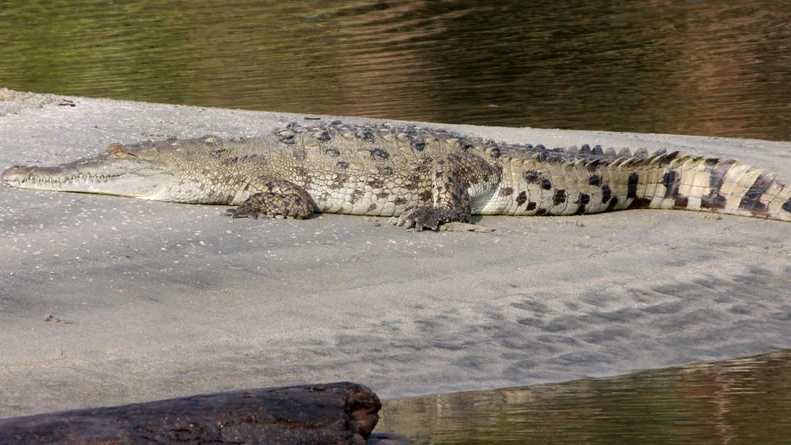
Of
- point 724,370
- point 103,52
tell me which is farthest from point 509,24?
point 724,370

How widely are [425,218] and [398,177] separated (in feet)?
1.72

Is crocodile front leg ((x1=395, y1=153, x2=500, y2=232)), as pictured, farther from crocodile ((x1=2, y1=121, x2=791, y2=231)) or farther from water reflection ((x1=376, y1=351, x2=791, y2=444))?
water reflection ((x1=376, y1=351, x2=791, y2=444))

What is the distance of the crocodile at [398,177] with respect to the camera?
26.2 ft

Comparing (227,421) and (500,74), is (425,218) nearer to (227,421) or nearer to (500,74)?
(227,421)

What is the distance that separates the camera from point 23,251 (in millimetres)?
6703

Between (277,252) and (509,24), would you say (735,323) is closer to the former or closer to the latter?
(277,252)

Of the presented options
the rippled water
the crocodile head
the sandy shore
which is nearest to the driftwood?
the sandy shore

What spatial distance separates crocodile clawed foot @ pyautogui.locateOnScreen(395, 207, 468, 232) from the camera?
761 cm

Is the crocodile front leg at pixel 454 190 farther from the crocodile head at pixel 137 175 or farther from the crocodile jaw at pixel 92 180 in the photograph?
the crocodile jaw at pixel 92 180

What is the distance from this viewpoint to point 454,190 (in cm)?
795

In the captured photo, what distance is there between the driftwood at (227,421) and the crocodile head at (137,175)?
412cm

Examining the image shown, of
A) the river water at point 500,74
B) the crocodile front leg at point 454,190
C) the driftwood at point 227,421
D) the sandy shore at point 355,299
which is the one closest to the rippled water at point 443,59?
the river water at point 500,74

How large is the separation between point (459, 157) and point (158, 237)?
2.12m

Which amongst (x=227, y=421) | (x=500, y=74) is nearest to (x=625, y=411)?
(x=227, y=421)
